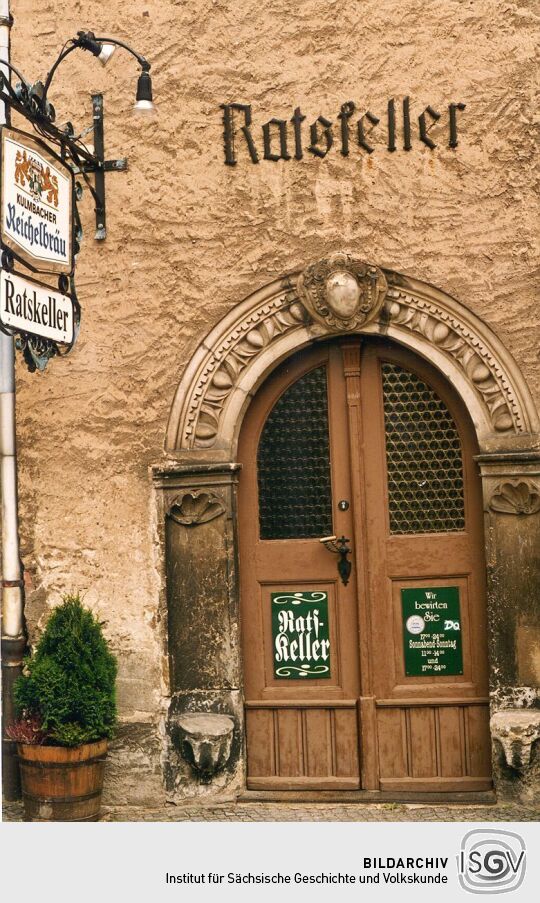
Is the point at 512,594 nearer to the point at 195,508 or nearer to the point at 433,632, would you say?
the point at 433,632

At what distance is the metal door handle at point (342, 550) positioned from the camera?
272 inches

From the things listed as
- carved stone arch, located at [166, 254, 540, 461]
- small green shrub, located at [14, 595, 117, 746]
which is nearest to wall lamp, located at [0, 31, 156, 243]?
carved stone arch, located at [166, 254, 540, 461]

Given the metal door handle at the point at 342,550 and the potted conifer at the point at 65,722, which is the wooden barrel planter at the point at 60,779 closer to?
the potted conifer at the point at 65,722

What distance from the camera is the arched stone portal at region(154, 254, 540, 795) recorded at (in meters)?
6.65

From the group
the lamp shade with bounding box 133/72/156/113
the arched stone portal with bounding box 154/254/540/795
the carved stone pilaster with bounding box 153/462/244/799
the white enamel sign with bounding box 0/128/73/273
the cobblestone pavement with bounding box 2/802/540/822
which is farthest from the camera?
the carved stone pilaster with bounding box 153/462/244/799

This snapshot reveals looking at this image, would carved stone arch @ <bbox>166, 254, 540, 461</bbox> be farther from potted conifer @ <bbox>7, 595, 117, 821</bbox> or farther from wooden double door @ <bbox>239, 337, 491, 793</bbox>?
potted conifer @ <bbox>7, 595, 117, 821</bbox>

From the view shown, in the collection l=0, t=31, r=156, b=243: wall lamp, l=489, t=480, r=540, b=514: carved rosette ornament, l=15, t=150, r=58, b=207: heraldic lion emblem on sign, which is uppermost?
l=0, t=31, r=156, b=243: wall lamp

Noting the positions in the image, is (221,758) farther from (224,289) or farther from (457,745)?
(224,289)

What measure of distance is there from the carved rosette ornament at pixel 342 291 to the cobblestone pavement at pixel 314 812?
8.93ft

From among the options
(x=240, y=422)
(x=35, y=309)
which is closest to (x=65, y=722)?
(x=240, y=422)

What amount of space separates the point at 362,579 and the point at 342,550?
20cm

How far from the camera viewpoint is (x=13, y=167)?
5.53m

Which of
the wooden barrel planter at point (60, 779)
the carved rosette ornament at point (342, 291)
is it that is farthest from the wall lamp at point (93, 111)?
the wooden barrel planter at point (60, 779)

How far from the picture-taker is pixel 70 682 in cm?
639
